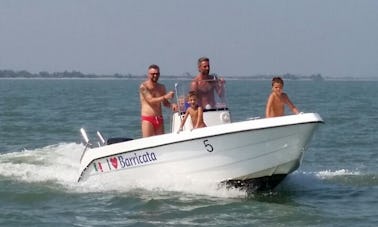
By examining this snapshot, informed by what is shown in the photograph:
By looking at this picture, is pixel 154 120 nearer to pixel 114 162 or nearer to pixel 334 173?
pixel 114 162

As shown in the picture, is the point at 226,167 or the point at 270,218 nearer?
the point at 270,218

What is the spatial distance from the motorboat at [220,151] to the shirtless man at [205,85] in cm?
13

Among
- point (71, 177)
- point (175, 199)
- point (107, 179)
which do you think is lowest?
point (175, 199)

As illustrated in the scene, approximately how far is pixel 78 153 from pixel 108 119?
13819 mm

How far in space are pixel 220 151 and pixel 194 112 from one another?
0.73 meters

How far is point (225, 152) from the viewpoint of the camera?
10.7 m

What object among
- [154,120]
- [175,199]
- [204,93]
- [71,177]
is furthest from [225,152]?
[71,177]

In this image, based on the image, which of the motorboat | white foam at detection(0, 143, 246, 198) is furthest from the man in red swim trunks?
white foam at detection(0, 143, 246, 198)

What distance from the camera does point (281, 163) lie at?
10828 millimetres

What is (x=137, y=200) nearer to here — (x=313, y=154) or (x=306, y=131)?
(x=306, y=131)

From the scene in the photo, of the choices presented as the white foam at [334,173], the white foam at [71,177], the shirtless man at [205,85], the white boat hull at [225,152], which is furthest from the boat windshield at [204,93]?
the white foam at [334,173]

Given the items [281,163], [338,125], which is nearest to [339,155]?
[281,163]

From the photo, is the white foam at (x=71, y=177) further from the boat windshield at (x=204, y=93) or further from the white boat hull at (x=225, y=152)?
the boat windshield at (x=204, y=93)

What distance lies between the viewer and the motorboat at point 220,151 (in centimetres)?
1045
